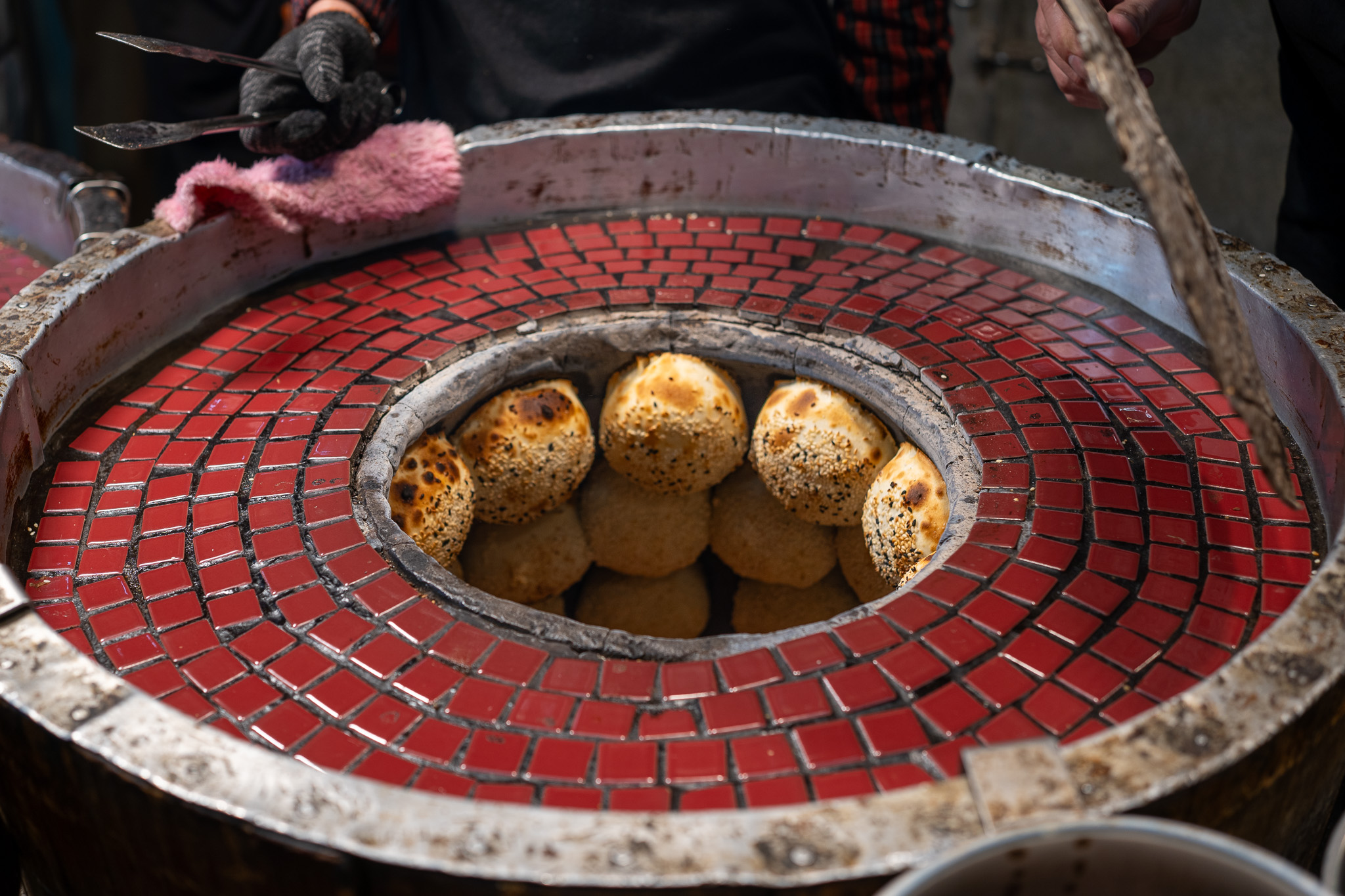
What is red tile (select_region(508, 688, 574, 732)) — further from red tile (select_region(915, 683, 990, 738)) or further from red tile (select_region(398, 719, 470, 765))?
red tile (select_region(915, 683, 990, 738))

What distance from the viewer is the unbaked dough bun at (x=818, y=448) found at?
208 centimetres

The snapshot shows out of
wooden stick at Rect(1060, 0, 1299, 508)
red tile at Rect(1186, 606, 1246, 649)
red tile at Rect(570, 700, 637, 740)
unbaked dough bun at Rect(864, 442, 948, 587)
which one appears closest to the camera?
wooden stick at Rect(1060, 0, 1299, 508)

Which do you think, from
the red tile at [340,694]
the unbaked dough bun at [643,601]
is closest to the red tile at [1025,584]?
the red tile at [340,694]

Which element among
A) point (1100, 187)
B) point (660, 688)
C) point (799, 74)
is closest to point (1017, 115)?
point (799, 74)

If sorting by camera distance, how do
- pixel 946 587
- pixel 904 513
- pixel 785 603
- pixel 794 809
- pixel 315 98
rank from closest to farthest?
pixel 794 809, pixel 946 587, pixel 904 513, pixel 315 98, pixel 785 603

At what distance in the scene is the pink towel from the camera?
2.16 meters

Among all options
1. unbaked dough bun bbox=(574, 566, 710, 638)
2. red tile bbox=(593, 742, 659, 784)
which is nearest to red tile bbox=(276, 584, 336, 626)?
red tile bbox=(593, 742, 659, 784)

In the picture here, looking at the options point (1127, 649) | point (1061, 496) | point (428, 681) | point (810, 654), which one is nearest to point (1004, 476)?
point (1061, 496)

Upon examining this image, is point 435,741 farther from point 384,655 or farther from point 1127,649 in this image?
point 1127,649

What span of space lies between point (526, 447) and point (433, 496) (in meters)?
0.29

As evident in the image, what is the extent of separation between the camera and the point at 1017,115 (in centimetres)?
537

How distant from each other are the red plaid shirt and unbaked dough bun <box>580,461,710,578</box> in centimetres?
160

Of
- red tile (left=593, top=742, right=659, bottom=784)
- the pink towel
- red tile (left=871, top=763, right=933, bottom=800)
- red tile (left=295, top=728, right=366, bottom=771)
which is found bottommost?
red tile (left=295, top=728, right=366, bottom=771)

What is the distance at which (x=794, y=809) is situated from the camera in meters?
1.01
